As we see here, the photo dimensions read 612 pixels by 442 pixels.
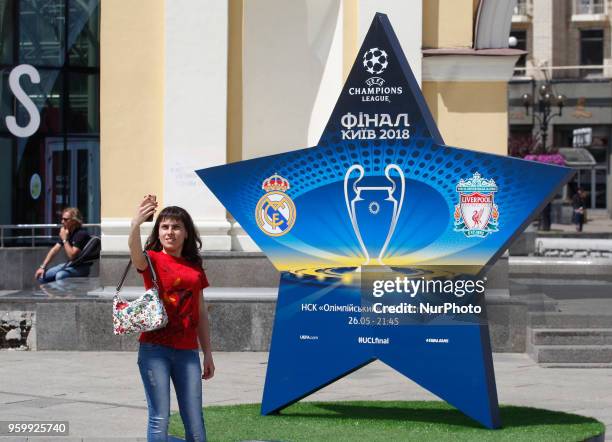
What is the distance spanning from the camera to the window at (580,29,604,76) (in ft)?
200

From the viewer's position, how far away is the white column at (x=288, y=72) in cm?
1623

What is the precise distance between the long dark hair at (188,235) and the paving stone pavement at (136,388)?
1.81 meters

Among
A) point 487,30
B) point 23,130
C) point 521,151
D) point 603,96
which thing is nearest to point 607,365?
point 487,30

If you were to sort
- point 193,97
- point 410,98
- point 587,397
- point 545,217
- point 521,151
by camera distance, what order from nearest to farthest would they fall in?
point 410,98 → point 587,397 → point 193,97 → point 545,217 → point 521,151

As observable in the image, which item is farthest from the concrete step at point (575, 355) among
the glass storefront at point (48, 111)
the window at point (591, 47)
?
the window at point (591, 47)

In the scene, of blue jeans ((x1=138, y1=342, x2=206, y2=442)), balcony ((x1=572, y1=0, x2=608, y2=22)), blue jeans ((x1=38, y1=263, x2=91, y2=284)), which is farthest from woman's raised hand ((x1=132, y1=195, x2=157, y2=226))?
balcony ((x1=572, y1=0, x2=608, y2=22))

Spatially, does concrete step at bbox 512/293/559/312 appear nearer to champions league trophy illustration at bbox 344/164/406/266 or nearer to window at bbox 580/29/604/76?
champions league trophy illustration at bbox 344/164/406/266

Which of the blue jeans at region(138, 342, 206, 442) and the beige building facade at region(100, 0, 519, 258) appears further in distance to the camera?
the beige building facade at region(100, 0, 519, 258)

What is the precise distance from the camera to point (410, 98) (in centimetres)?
955

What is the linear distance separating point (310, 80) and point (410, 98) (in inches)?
278

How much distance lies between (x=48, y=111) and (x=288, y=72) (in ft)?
45.1

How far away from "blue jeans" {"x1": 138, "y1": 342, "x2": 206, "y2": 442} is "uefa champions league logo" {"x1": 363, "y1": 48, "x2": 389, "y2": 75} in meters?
3.32

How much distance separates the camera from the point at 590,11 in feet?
202

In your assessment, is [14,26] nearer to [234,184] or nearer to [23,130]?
[23,130]
